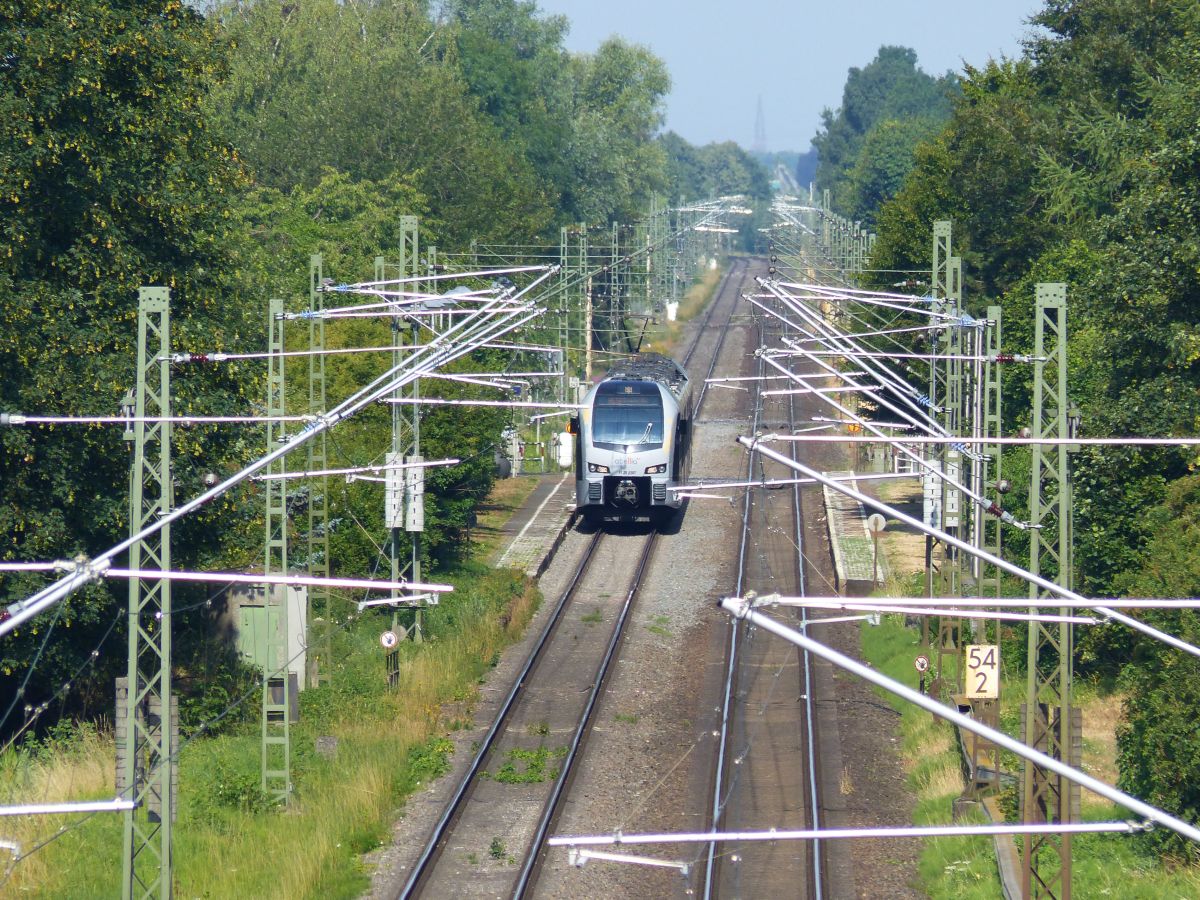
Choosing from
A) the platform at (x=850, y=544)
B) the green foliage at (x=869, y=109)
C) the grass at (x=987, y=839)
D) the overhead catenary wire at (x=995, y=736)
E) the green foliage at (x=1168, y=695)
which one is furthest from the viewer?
the green foliage at (x=869, y=109)

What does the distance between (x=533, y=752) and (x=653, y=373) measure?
43.5ft

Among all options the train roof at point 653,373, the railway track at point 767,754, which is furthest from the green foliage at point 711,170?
the railway track at point 767,754

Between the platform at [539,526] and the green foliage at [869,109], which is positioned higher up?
the green foliage at [869,109]

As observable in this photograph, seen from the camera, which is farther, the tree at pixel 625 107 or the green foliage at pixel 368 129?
the tree at pixel 625 107

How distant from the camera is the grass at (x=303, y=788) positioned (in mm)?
17062

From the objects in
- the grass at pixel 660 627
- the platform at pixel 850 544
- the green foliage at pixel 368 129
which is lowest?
the grass at pixel 660 627

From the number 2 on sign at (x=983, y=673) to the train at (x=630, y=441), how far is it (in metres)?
13.6

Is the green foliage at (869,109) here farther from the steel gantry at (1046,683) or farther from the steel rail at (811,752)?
the steel gantry at (1046,683)

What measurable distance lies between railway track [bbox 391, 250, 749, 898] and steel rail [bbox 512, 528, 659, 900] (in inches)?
0.8

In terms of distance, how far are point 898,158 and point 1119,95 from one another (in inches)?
2103

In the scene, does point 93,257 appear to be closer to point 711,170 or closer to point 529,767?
point 529,767

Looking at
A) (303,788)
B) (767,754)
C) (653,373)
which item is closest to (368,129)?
(653,373)

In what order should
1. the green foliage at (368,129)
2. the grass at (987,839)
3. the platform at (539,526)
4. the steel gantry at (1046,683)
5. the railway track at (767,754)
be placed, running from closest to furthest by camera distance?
the steel gantry at (1046,683) → the grass at (987,839) → the railway track at (767,754) → the platform at (539,526) → the green foliage at (368,129)

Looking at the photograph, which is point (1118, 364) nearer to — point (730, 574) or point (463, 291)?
point (730, 574)
